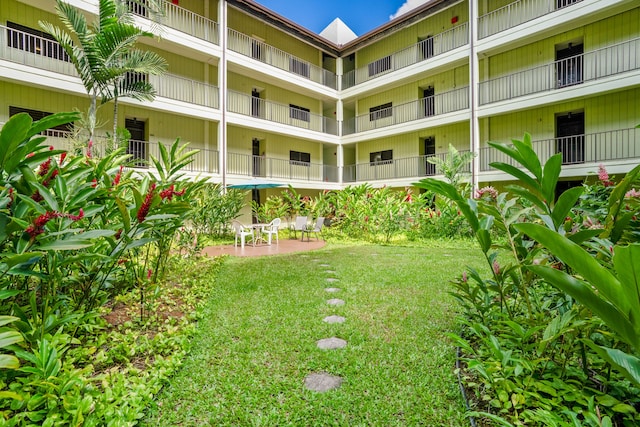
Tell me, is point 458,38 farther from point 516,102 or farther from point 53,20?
point 53,20

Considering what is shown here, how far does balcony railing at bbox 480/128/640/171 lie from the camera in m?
11.8

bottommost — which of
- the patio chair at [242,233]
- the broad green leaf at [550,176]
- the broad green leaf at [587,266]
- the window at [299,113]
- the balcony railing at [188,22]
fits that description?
the patio chair at [242,233]

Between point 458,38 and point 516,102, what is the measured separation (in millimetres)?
4622

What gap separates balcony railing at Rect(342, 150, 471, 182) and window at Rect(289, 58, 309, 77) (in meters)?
5.98

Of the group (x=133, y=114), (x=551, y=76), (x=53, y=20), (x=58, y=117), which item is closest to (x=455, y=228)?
(x=551, y=76)

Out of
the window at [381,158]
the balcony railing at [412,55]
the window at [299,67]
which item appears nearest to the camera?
the balcony railing at [412,55]

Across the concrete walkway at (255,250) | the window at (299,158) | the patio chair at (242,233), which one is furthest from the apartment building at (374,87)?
the patio chair at (242,233)

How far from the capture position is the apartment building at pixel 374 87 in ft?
37.9

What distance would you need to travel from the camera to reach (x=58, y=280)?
242 cm

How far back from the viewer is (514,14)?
45.3 ft

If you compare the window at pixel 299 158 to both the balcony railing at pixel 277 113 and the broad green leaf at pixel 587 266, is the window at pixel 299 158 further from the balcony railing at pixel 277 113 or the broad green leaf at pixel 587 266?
the broad green leaf at pixel 587 266

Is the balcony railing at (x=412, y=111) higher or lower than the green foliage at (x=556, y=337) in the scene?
higher

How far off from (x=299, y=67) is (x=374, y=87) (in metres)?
4.43

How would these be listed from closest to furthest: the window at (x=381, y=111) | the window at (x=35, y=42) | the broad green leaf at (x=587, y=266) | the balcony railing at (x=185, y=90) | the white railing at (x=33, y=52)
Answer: the broad green leaf at (x=587, y=266), the white railing at (x=33, y=52), the window at (x=35, y=42), the balcony railing at (x=185, y=90), the window at (x=381, y=111)
